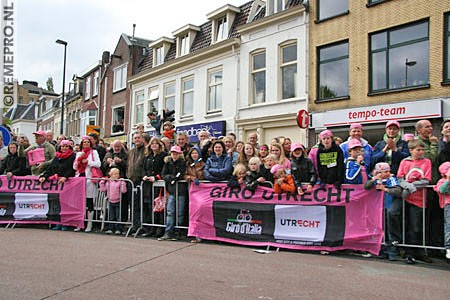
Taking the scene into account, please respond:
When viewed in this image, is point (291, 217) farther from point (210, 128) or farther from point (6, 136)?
point (210, 128)

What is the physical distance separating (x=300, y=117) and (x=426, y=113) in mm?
4282

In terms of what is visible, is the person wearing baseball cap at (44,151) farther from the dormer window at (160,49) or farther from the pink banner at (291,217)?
the dormer window at (160,49)

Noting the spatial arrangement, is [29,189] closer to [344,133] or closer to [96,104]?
[344,133]

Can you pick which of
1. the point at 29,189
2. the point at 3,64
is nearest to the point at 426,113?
the point at 29,189

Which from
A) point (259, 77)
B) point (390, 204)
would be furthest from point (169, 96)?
point (390, 204)

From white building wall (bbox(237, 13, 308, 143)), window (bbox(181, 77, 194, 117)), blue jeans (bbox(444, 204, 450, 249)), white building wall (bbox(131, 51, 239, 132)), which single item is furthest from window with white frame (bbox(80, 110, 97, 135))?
blue jeans (bbox(444, 204, 450, 249))

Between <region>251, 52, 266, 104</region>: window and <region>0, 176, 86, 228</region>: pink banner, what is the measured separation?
1162 cm

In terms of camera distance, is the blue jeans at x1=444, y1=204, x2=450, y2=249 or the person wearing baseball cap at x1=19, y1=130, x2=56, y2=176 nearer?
the blue jeans at x1=444, y1=204, x2=450, y2=249

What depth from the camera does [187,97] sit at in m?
23.8

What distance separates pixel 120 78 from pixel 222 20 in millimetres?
11882


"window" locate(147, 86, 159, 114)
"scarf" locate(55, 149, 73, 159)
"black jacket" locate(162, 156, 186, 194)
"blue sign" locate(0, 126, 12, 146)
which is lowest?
"black jacket" locate(162, 156, 186, 194)

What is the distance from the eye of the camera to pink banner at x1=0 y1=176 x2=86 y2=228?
890cm

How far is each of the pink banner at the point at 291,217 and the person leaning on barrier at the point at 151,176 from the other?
0.84 metres

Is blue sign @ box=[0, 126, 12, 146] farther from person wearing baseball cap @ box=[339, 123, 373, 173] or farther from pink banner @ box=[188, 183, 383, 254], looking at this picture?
person wearing baseball cap @ box=[339, 123, 373, 173]
